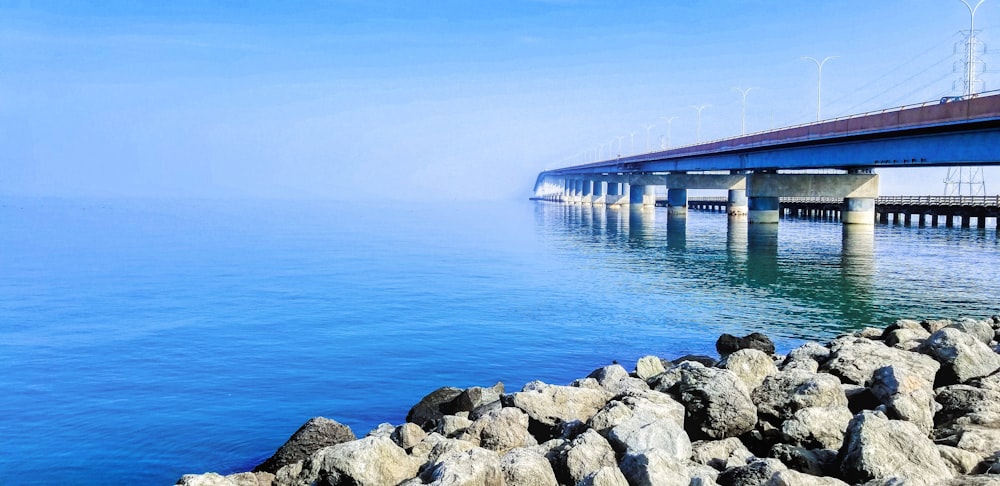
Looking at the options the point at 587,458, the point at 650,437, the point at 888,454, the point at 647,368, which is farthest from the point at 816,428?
the point at 647,368

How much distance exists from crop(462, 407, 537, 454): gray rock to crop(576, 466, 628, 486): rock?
2848 millimetres

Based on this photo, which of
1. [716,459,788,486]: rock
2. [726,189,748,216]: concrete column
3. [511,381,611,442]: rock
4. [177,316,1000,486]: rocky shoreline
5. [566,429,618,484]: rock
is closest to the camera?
[716,459,788,486]: rock

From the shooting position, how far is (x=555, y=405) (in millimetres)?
13430

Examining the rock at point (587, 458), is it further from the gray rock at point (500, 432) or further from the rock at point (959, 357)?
the rock at point (959, 357)

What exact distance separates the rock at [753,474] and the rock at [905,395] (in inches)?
132

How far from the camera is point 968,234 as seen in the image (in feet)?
260

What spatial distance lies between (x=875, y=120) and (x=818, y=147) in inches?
632

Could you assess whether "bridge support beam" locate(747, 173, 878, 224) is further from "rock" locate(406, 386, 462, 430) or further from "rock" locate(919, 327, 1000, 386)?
"rock" locate(406, 386, 462, 430)

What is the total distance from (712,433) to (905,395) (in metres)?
2.74

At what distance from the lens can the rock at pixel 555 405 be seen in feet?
43.1

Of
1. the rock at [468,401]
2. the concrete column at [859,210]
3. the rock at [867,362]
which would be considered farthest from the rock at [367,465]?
the concrete column at [859,210]

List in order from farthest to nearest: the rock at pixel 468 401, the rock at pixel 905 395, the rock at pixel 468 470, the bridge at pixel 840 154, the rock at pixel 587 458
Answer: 1. the bridge at pixel 840 154
2. the rock at pixel 468 401
3. the rock at pixel 905 395
4. the rock at pixel 587 458
5. the rock at pixel 468 470

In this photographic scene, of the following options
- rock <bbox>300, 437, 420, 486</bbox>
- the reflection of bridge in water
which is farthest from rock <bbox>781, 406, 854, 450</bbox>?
the reflection of bridge in water

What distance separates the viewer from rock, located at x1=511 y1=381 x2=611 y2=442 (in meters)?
13.1
